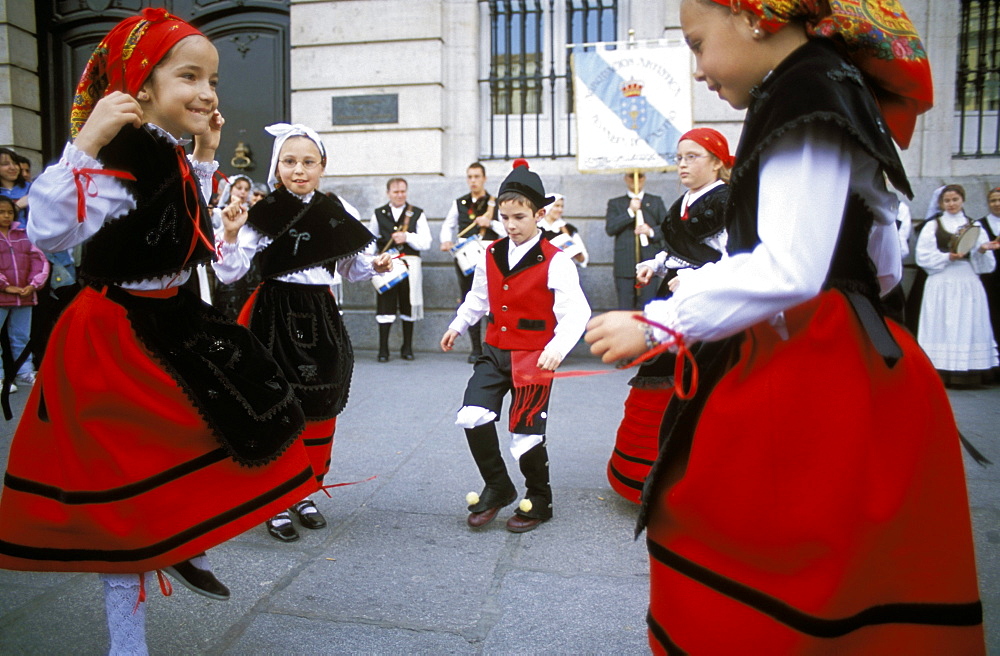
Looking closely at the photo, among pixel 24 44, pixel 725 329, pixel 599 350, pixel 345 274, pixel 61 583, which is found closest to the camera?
pixel 725 329

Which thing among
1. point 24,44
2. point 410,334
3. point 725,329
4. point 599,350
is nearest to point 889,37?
point 725,329

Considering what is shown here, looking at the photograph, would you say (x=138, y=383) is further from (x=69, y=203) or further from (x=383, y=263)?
(x=383, y=263)

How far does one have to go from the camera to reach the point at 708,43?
1.47m

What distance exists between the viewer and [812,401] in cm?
131

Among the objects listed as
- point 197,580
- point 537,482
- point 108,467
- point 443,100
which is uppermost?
point 443,100

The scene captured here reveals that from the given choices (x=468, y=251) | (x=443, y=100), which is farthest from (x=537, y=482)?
(x=443, y=100)

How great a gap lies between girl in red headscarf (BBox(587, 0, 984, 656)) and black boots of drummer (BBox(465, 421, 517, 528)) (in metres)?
2.01

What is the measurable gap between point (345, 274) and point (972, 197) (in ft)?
23.7

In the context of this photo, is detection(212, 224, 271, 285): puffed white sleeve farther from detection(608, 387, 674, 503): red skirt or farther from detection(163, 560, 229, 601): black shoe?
detection(608, 387, 674, 503): red skirt

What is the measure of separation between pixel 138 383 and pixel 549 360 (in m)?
1.50

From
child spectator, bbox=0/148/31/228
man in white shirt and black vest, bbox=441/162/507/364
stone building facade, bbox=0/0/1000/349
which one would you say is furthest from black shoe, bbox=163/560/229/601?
stone building facade, bbox=0/0/1000/349

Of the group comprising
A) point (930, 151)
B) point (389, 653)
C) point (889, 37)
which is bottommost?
point (389, 653)

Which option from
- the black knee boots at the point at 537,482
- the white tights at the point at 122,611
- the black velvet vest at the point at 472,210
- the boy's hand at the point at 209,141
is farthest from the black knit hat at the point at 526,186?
the black velvet vest at the point at 472,210

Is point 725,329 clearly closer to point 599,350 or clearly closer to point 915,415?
point 599,350
